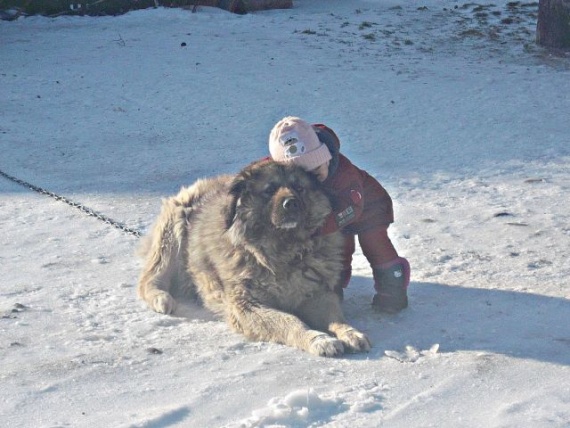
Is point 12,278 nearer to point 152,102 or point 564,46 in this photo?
point 152,102

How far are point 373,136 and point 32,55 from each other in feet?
17.5

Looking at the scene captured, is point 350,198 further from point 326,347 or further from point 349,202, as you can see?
point 326,347

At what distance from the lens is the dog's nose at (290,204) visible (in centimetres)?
491

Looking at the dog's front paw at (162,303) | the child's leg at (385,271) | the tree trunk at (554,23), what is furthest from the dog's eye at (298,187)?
the tree trunk at (554,23)

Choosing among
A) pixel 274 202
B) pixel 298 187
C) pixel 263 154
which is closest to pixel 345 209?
pixel 298 187

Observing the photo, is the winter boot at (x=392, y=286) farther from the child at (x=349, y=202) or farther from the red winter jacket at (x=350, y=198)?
the red winter jacket at (x=350, y=198)

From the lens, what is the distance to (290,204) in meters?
4.91

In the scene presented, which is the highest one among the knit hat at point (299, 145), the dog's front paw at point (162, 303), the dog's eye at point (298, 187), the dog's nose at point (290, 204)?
the knit hat at point (299, 145)

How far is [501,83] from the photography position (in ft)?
37.2

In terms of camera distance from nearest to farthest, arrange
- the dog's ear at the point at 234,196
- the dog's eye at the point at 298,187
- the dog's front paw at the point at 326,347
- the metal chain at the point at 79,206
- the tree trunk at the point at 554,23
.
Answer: the dog's front paw at the point at 326,347, the dog's eye at the point at 298,187, the dog's ear at the point at 234,196, the metal chain at the point at 79,206, the tree trunk at the point at 554,23

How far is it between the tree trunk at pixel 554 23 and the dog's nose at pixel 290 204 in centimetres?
870

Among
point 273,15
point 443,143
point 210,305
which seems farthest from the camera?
point 273,15

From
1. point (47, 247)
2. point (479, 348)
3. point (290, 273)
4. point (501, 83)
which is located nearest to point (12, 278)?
point (47, 247)

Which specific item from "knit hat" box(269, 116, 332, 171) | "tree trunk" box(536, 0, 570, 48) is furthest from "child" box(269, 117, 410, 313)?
"tree trunk" box(536, 0, 570, 48)
